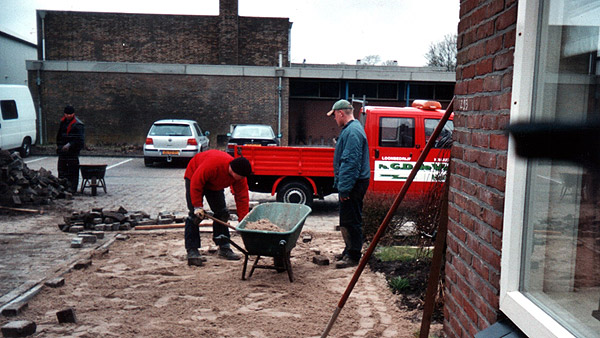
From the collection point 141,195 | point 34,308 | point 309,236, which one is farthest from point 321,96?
point 34,308

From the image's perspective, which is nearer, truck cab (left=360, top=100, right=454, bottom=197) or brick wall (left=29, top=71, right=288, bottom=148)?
truck cab (left=360, top=100, right=454, bottom=197)

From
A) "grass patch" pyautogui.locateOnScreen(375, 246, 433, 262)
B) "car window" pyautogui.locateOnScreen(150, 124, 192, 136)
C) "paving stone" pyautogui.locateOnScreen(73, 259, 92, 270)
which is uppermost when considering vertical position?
"car window" pyautogui.locateOnScreen(150, 124, 192, 136)

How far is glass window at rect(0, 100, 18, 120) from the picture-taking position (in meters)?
17.4

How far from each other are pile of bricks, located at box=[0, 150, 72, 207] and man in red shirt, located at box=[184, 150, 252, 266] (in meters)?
5.41

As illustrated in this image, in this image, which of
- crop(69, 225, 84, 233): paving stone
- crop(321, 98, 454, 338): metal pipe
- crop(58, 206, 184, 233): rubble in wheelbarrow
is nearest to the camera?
crop(321, 98, 454, 338): metal pipe

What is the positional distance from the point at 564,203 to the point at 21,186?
37.4 feet

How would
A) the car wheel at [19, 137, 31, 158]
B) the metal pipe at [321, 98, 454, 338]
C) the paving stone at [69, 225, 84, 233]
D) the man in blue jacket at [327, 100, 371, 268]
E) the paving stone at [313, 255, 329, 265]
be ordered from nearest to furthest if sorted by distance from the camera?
the metal pipe at [321, 98, 454, 338] < the man in blue jacket at [327, 100, 371, 268] < the paving stone at [313, 255, 329, 265] < the paving stone at [69, 225, 84, 233] < the car wheel at [19, 137, 31, 158]

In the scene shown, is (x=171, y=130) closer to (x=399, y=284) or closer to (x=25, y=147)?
(x=25, y=147)

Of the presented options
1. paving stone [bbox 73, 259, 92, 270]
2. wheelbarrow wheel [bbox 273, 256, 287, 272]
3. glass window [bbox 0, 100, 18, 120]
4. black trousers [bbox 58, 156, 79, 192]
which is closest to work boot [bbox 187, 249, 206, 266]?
wheelbarrow wheel [bbox 273, 256, 287, 272]

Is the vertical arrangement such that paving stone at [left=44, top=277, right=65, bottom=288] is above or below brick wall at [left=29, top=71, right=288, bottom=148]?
below

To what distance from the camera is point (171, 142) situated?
17.7 meters

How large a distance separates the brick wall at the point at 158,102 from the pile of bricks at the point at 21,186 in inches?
568

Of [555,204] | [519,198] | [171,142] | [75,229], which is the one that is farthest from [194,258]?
[171,142]

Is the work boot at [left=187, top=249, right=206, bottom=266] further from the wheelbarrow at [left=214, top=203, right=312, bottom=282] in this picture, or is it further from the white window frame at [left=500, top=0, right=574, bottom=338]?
the white window frame at [left=500, top=0, right=574, bottom=338]
